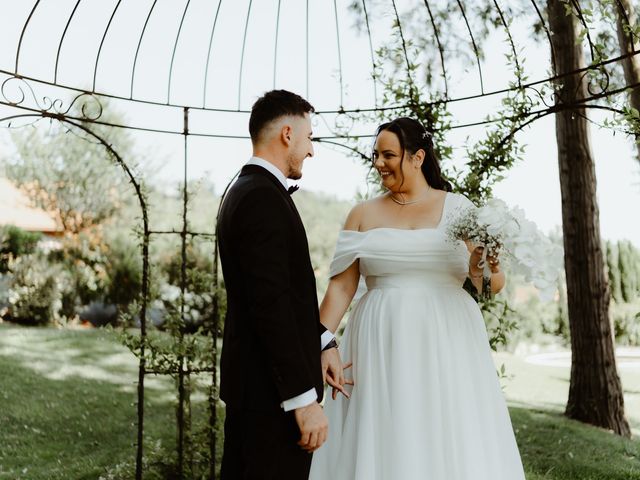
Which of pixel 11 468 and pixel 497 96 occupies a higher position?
pixel 497 96

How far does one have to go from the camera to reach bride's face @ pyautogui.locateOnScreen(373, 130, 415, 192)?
305cm

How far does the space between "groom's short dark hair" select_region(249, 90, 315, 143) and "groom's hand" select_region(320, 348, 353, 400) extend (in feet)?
3.02

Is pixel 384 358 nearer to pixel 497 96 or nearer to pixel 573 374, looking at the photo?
pixel 497 96

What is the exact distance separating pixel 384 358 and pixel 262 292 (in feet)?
3.00

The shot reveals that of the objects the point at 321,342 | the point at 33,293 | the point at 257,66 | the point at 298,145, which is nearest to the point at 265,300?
the point at 321,342

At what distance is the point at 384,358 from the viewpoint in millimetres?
2838

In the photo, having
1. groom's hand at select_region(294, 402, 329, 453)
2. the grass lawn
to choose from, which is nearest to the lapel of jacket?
groom's hand at select_region(294, 402, 329, 453)

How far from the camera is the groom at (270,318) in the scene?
2.15m

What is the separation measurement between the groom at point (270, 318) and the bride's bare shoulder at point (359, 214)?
785 mm

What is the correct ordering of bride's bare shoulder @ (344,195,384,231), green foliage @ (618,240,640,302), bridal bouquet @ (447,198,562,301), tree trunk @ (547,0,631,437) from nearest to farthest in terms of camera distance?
1. bridal bouquet @ (447,198,562,301)
2. bride's bare shoulder @ (344,195,384,231)
3. tree trunk @ (547,0,631,437)
4. green foliage @ (618,240,640,302)

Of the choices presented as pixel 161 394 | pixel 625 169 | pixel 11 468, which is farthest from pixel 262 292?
pixel 625 169

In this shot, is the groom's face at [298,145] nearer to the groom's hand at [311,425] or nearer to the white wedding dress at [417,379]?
the white wedding dress at [417,379]

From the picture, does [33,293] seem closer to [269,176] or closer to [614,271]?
[614,271]

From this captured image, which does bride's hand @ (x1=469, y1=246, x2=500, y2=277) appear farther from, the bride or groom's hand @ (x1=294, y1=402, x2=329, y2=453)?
groom's hand @ (x1=294, y1=402, x2=329, y2=453)
